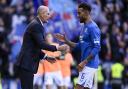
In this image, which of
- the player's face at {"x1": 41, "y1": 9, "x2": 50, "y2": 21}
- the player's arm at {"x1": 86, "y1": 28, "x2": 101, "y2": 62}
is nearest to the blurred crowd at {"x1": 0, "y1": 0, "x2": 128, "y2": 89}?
the player's face at {"x1": 41, "y1": 9, "x2": 50, "y2": 21}

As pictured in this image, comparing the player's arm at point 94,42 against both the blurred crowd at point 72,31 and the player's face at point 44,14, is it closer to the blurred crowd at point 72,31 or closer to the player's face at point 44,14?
the player's face at point 44,14

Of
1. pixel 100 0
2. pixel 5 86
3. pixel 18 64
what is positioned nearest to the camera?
pixel 18 64

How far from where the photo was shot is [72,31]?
24109 mm

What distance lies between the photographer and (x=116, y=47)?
2392cm

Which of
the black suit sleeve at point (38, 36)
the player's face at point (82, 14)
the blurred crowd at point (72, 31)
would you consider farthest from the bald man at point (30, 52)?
the blurred crowd at point (72, 31)

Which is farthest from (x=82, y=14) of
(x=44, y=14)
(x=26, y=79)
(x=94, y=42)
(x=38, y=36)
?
(x=26, y=79)

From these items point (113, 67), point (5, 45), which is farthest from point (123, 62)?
point (5, 45)

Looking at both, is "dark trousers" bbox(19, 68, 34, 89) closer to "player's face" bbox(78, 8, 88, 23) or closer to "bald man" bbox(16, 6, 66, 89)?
"bald man" bbox(16, 6, 66, 89)

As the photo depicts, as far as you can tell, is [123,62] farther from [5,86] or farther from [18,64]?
[18,64]

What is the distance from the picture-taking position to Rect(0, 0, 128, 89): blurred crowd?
22.9 meters

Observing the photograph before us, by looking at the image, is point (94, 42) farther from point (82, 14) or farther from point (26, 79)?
point (26, 79)

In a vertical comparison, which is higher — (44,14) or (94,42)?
(44,14)

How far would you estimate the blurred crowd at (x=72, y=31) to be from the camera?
75.3 feet

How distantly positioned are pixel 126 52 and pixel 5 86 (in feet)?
14.8
